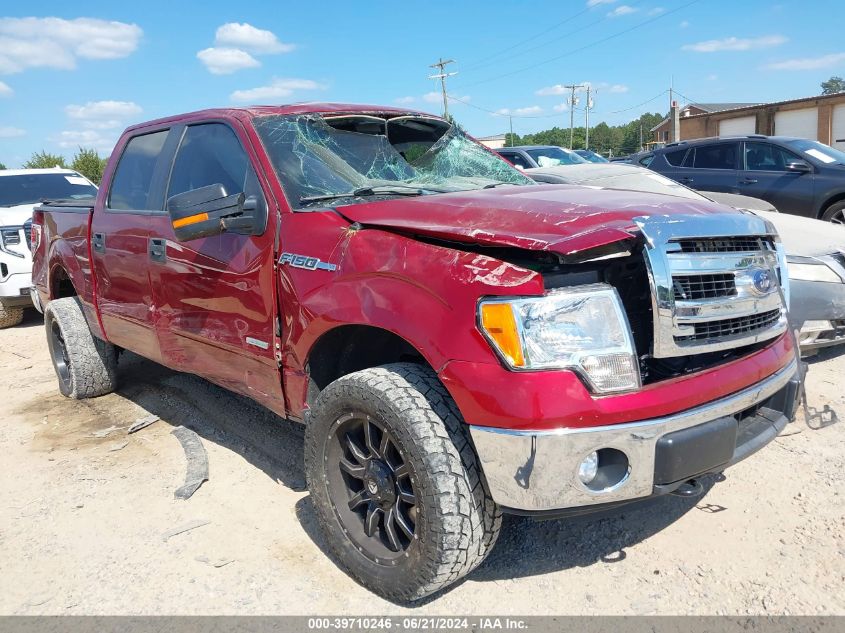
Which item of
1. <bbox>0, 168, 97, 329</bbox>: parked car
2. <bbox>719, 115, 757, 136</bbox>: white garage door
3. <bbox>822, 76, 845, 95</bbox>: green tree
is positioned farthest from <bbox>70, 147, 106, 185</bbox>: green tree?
<bbox>822, 76, 845, 95</bbox>: green tree

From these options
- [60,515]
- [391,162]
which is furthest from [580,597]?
[60,515]

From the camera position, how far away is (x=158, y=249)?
11.7ft

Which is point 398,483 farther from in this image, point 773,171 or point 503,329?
point 773,171

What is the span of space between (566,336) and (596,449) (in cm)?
35

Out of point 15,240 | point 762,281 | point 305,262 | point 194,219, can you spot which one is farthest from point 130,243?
point 15,240

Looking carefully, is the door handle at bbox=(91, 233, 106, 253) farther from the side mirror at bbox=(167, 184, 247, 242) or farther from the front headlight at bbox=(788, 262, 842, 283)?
the front headlight at bbox=(788, 262, 842, 283)

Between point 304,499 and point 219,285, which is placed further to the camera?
point 304,499

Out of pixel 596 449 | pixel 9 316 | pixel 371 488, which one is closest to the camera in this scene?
pixel 596 449

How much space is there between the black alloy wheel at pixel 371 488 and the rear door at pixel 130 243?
181cm

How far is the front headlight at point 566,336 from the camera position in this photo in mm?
1998

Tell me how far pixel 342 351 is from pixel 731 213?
164 cm

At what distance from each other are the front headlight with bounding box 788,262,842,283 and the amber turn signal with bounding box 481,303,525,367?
3279 mm

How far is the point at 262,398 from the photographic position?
3105mm

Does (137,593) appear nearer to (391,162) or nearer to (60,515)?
(60,515)
